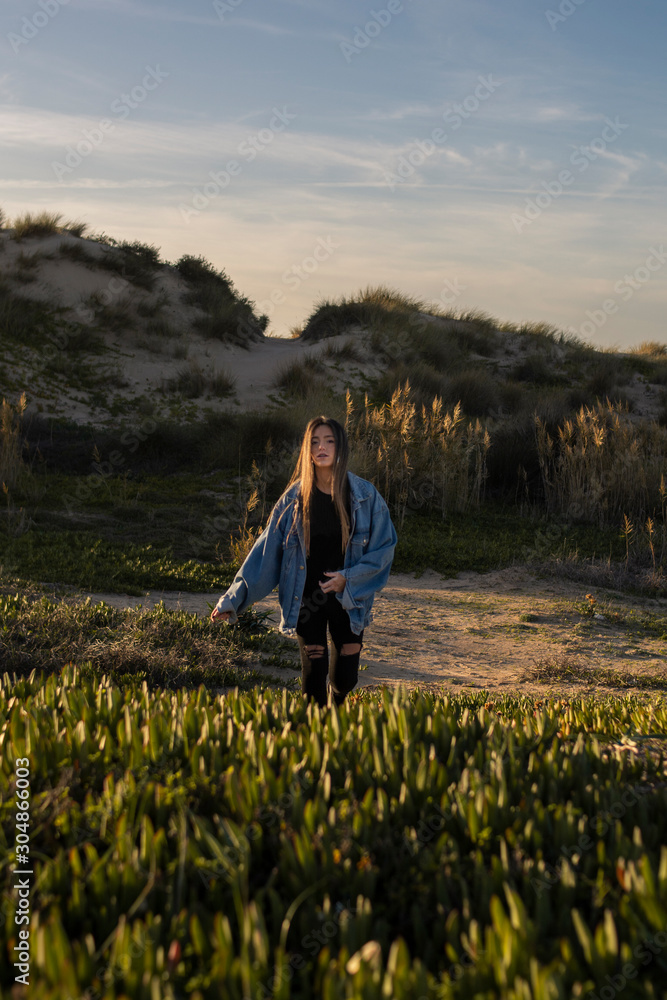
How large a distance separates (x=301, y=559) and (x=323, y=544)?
0.60 ft

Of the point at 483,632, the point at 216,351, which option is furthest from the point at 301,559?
the point at 216,351

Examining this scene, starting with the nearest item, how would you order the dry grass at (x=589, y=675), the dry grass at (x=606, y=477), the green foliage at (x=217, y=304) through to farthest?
the dry grass at (x=589, y=675) → the dry grass at (x=606, y=477) → the green foliage at (x=217, y=304)

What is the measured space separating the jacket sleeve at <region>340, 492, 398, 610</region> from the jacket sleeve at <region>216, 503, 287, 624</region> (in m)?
0.42

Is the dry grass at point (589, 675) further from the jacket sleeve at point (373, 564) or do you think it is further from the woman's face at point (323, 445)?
the woman's face at point (323, 445)

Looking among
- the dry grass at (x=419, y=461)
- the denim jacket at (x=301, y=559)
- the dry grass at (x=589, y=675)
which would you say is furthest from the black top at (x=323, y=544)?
the dry grass at (x=419, y=461)

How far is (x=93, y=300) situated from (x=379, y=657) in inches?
757

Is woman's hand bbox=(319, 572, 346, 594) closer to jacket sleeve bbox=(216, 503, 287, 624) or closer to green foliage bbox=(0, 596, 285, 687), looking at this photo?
jacket sleeve bbox=(216, 503, 287, 624)

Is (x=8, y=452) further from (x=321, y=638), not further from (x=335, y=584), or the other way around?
(x=335, y=584)

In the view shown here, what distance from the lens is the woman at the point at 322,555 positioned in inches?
169

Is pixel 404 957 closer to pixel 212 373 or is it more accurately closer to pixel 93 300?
pixel 212 373

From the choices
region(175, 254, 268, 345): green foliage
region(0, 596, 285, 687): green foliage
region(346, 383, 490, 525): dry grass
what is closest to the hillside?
region(175, 254, 268, 345): green foliage

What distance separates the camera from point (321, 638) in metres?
4.42

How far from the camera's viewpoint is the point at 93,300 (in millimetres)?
23109

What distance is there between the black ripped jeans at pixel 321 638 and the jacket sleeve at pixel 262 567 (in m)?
0.24
